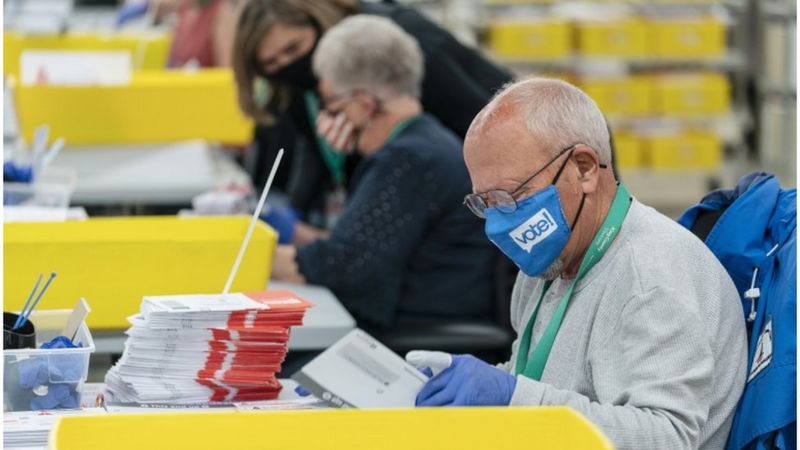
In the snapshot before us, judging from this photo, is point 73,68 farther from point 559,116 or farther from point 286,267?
point 559,116

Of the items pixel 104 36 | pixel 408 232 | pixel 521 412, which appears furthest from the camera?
pixel 104 36

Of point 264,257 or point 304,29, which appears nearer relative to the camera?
point 264,257

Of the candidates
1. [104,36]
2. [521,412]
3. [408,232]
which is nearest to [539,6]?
[104,36]

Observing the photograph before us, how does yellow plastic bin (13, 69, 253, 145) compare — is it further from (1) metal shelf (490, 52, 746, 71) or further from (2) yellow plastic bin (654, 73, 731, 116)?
(2) yellow plastic bin (654, 73, 731, 116)

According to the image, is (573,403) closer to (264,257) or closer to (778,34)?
(264,257)

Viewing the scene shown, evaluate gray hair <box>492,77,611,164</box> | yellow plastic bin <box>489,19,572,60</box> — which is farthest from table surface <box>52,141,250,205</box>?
yellow plastic bin <box>489,19,572,60</box>

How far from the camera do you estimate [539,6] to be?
10.2 m

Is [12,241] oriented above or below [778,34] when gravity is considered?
above

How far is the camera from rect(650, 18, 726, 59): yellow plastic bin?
9609 millimetres

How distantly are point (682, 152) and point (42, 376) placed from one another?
7.63 meters

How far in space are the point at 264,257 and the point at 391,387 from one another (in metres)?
0.84

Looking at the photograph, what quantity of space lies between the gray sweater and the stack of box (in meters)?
0.48

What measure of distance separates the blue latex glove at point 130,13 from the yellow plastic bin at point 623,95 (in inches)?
115

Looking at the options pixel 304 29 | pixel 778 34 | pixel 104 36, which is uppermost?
pixel 304 29
